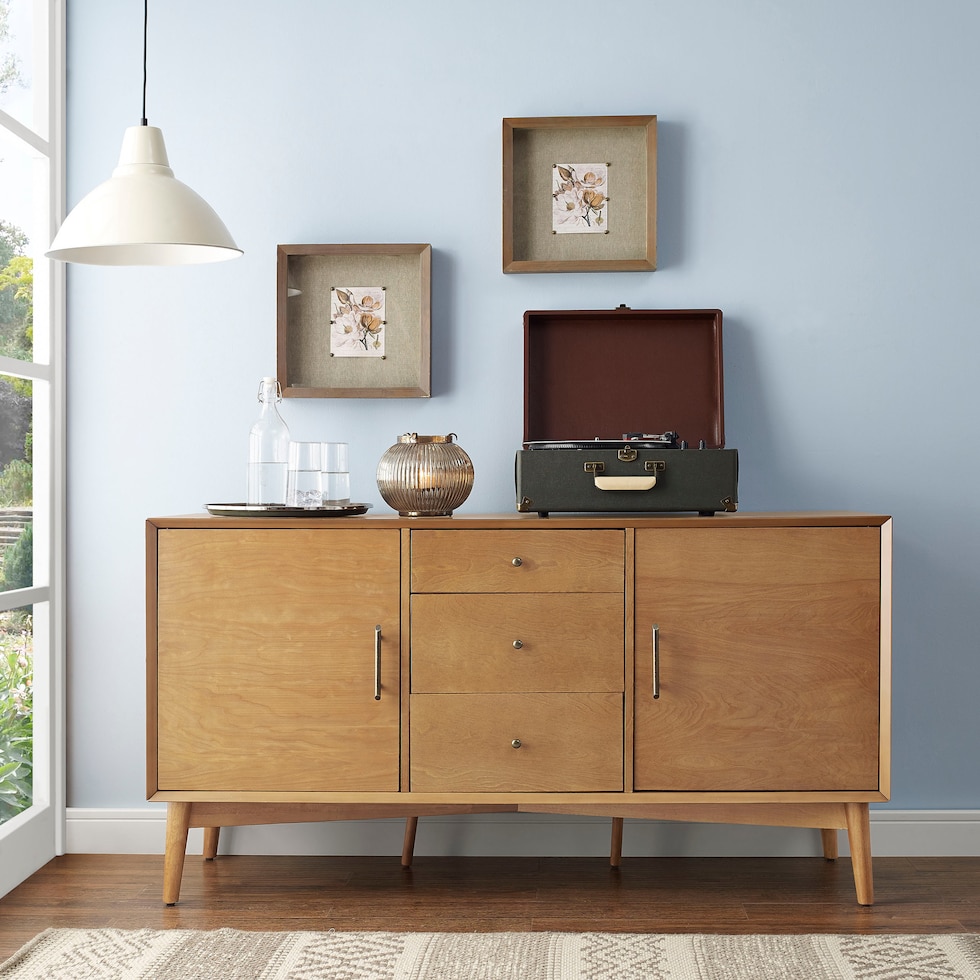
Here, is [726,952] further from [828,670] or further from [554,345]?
[554,345]

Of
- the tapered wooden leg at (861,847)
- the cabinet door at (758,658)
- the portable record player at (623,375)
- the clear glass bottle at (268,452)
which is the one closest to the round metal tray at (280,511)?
the clear glass bottle at (268,452)

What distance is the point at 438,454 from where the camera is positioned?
217 cm

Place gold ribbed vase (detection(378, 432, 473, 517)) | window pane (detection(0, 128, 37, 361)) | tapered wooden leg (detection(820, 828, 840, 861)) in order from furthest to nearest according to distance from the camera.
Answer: tapered wooden leg (detection(820, 828, 840, 861)) < window pane (detection(0, 128, 37, 361)) < gold ribbed vase (detection(378, 432, 473, 517))

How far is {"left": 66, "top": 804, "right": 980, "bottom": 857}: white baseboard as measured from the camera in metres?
2.43

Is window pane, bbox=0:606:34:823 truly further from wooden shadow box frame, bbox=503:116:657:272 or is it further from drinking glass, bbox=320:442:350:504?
wooden shadow box frame, bbox=503:116:657:272

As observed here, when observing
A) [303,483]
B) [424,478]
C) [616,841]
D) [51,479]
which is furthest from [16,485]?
[616,841]

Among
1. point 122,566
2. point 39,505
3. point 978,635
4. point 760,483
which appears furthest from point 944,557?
point 39,505

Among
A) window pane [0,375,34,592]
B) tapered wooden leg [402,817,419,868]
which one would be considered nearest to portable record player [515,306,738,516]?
tapered wooden leg [402,817,419,868]

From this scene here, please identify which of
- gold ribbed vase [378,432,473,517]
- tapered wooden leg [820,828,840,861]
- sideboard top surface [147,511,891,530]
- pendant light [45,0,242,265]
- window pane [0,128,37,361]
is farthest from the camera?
tapered wooden leg [820,828,840,861]

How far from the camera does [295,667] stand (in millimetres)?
2047

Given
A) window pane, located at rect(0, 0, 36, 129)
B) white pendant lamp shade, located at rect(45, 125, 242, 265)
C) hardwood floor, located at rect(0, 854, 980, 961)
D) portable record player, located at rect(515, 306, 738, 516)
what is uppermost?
window pane, located at rect(0, 0, 36, 129)

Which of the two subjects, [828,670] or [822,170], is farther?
[822,170]

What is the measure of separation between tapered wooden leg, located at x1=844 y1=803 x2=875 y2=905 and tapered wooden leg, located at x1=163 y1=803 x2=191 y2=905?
4.74ft

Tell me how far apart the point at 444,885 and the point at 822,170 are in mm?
1991
